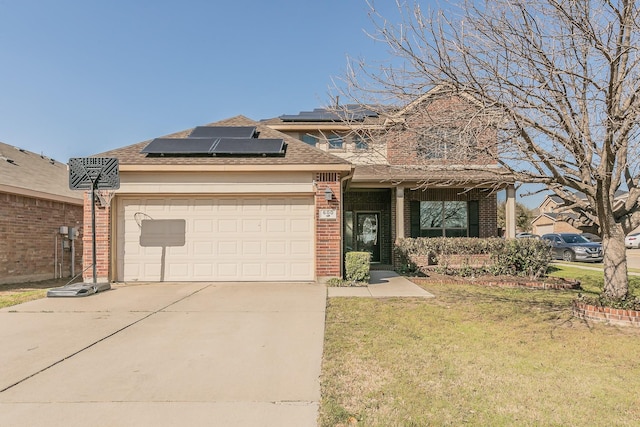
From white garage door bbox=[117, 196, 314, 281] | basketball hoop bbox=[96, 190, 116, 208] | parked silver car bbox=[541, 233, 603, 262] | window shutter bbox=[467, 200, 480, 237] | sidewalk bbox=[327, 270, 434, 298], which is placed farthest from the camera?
parked silver car bbox=[541, 233, 603, 262]

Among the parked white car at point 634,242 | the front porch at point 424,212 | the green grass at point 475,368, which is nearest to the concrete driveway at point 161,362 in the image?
the green grass at point 475,368

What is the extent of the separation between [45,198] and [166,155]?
4889 millimetres

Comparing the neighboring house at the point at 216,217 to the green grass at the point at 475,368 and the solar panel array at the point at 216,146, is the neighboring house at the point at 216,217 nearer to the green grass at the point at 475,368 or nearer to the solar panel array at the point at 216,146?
the solar panel array at the point at 216,146

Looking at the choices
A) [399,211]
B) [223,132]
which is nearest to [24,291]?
[223,132]

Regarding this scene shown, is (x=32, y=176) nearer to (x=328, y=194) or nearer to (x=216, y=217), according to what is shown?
(x=216, y=217)

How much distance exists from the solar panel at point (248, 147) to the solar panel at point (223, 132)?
50 centimetres

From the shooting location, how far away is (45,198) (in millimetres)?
11117

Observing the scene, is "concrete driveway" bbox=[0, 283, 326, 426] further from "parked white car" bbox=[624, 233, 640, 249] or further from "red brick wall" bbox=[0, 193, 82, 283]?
"parked white car" bbox=[624, 233, 640, 249]

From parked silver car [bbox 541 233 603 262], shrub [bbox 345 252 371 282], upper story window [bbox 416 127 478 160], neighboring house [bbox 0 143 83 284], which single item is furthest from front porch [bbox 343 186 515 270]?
neighboring house [bbox 0 143 83 284]

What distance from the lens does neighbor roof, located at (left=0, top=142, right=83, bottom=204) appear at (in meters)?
10.4

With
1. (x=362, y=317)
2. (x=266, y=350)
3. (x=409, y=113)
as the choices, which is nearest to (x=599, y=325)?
(x=362, y=317)

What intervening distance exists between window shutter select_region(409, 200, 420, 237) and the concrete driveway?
7.90 metres

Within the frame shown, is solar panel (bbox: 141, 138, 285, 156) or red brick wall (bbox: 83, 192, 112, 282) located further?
solar panel (bbox: 141, 138, 285, 156)

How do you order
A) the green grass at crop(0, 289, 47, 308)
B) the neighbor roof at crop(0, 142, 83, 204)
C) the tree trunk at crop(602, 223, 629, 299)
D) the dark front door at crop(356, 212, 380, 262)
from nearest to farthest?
the tree trunk at crop(602, 223, 629, 299) → the green grass at crop(0, 289, 47, 308) → the neighbor roof at crop(0, 142, 83, 204) → the dark front door at crop(356, 212, 380, 262)
